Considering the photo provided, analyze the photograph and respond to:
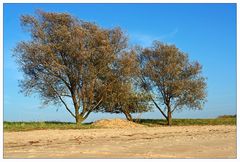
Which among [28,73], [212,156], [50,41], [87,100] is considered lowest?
[212,156]

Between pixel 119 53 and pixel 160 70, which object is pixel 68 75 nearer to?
pixel 119 53

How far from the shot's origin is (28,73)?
4294cm

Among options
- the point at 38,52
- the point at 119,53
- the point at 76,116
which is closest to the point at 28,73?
the point at 38,52

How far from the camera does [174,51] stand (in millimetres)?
53000

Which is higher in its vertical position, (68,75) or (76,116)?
(68,75)

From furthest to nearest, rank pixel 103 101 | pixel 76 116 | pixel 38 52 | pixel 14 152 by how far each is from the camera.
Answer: pixel 103 101 < pixel 76 116 < pixel 38 52 < pixel 14 152

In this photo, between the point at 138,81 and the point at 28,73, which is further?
the point at 138,81

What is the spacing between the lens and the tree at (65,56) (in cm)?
4122

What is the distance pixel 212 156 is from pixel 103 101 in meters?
35.1

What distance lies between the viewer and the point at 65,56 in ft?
139

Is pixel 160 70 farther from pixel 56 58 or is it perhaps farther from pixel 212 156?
pixel 212 156

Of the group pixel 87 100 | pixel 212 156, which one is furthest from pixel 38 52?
pixel 212 156

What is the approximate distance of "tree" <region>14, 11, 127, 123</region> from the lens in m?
41.2

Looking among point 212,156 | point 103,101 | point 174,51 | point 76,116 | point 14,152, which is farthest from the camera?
point 174,51
